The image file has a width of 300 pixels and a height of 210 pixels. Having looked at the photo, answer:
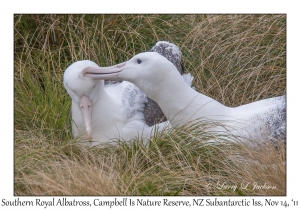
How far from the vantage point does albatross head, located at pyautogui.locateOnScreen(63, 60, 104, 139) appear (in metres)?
6.23

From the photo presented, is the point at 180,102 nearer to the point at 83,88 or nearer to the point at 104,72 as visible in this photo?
the point at 104,72

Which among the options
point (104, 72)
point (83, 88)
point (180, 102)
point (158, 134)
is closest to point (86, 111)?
point (83, 88)

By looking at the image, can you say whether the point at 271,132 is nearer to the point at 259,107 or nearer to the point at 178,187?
the point at 259,107

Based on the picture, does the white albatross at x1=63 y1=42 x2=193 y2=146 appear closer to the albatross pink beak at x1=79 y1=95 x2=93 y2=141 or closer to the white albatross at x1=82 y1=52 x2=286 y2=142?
the albatross pink beak at x1=79 y1=95 x2=93 y2=141

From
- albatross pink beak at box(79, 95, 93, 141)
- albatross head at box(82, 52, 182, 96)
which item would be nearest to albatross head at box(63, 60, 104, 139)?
albatross pink beak at box(79, 95, 93, 141)

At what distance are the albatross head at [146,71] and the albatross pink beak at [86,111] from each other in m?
0.30

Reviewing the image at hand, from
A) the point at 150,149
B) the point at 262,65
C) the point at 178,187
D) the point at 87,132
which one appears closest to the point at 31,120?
the point at 87,132

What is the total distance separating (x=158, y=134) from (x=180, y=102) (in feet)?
1.03

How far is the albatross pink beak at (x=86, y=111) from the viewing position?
634 centimetres

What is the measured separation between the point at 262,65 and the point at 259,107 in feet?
4.40

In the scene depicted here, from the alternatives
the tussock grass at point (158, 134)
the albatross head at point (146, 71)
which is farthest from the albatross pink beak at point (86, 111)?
the albatross head at point (146, 71)

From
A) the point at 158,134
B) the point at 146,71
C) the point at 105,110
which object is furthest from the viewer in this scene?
the point at 105,110

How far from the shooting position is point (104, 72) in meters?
6.21

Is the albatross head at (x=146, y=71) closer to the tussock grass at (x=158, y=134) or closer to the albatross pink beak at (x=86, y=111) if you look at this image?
the albatross pink beak at (x=86, y=111)
